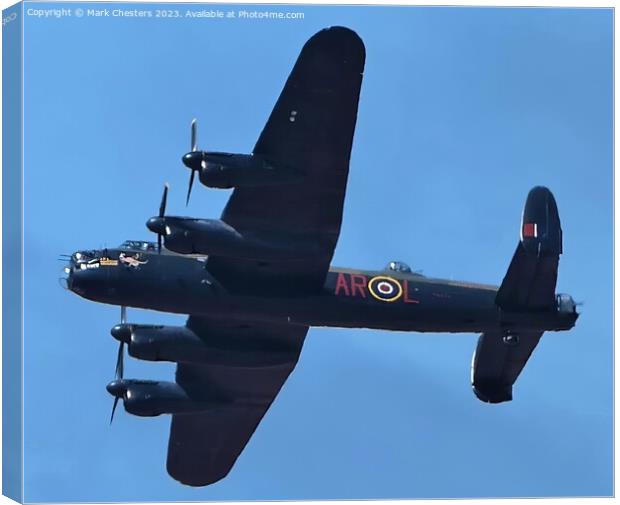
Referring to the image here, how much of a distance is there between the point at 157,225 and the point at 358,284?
4461 mm

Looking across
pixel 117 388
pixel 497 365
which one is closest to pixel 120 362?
pixel 117 388

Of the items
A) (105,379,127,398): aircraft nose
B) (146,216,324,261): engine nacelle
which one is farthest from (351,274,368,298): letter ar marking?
(105,379,127,398): aircraft nose

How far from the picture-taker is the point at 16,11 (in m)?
29.3

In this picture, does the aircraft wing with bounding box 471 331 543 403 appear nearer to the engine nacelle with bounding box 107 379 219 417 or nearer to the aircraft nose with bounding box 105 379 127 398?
the engine nacelle with bounding box 107 379 219 417

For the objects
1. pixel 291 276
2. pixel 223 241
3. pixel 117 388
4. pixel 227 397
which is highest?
pixel 223 241

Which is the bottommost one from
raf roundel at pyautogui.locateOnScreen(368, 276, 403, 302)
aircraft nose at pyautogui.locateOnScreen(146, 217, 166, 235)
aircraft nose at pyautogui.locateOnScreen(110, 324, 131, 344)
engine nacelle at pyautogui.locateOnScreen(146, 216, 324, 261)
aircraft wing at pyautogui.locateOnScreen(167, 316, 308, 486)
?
aircraft wing at pyautogui.locateOnScreen(167, 316, 308, 486)

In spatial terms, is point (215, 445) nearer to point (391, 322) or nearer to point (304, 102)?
point (391, 322)

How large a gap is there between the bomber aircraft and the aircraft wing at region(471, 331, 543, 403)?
0.03 m

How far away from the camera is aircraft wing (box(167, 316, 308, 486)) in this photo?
3238 cm

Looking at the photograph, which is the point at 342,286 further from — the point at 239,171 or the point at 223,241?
the point at 239,171

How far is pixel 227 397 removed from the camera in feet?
113

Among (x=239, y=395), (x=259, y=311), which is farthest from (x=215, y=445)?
(x=259, y=311)

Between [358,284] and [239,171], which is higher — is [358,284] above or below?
below

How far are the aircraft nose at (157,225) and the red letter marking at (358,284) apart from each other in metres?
4.21
